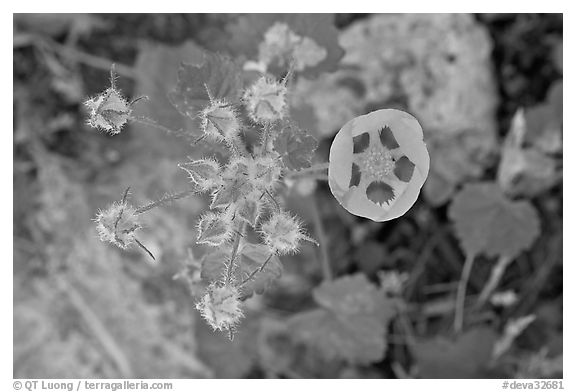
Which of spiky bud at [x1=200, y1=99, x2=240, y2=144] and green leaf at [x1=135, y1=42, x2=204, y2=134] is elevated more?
green leaf at [x1=135, y1=42, x2=204, y2=134]

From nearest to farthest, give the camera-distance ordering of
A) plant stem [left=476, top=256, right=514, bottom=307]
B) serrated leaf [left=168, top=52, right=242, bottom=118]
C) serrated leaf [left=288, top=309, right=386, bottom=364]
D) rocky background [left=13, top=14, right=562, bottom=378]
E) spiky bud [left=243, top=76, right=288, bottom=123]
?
spiky bud [left=243, top=76, right=288, bottom=123] < serrated leaf [left=168, top=52, right=242, bottom=118] < serrated leaf [left=288, top=309, right=386, bottom=364] < plant stem [left=476, top=256, right=514, bottom=307] < rocky background [left=13, top=14, right=562, bottom=378]

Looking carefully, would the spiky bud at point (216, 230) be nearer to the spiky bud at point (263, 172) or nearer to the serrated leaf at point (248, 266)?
the spiky bud at point (263, 172)

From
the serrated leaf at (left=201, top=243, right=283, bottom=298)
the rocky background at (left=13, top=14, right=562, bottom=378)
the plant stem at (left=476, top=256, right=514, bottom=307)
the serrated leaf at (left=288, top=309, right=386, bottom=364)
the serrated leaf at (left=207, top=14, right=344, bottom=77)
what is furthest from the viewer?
the rocky background at (left=13, top=14, right=562, bottom=378)

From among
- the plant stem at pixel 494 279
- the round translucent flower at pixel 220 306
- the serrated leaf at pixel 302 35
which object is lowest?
the round translucent flower at pixel 220 306

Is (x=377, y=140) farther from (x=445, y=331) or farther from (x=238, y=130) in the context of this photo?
(x=445, y=331)

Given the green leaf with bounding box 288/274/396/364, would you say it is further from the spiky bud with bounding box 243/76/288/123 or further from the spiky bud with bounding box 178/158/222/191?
the spiky bud with bounding box 243/76/288/123

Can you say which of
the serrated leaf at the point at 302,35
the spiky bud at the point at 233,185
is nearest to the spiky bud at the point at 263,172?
the spiky bud at the point at 233,185

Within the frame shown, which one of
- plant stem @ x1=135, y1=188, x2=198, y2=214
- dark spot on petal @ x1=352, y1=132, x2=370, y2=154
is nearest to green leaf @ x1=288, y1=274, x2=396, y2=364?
dark spot on petal @ x1=352, y1=132, x2=370, y2=154
